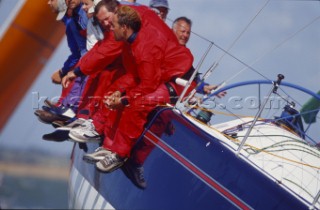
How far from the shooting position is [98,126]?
2834mm

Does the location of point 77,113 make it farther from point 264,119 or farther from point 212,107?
point 264,119

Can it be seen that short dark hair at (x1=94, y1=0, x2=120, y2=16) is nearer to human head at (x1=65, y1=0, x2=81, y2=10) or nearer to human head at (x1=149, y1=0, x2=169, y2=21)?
human head at (x1=65, y1=0, x2=81, y2=10)

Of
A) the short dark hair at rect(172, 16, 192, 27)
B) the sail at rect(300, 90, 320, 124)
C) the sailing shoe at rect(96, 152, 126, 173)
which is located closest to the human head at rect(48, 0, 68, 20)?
the short dark hair at rect(172, 16, 192, 27)

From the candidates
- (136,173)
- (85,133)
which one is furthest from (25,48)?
(136,173)

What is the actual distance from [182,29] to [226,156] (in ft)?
2.48

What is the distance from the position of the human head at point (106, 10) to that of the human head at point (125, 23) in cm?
13

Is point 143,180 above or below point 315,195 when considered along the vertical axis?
below

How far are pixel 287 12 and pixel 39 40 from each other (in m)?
1.16

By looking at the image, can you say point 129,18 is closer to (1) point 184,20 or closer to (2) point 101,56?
(2) point 101,56

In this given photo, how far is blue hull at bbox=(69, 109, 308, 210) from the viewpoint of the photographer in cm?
249

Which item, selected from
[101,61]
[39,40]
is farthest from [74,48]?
[101,61]

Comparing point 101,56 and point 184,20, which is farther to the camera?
point 184,20

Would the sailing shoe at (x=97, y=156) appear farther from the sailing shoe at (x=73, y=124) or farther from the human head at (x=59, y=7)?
the human head at (x=59, y=7)

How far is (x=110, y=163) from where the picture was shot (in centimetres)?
265
